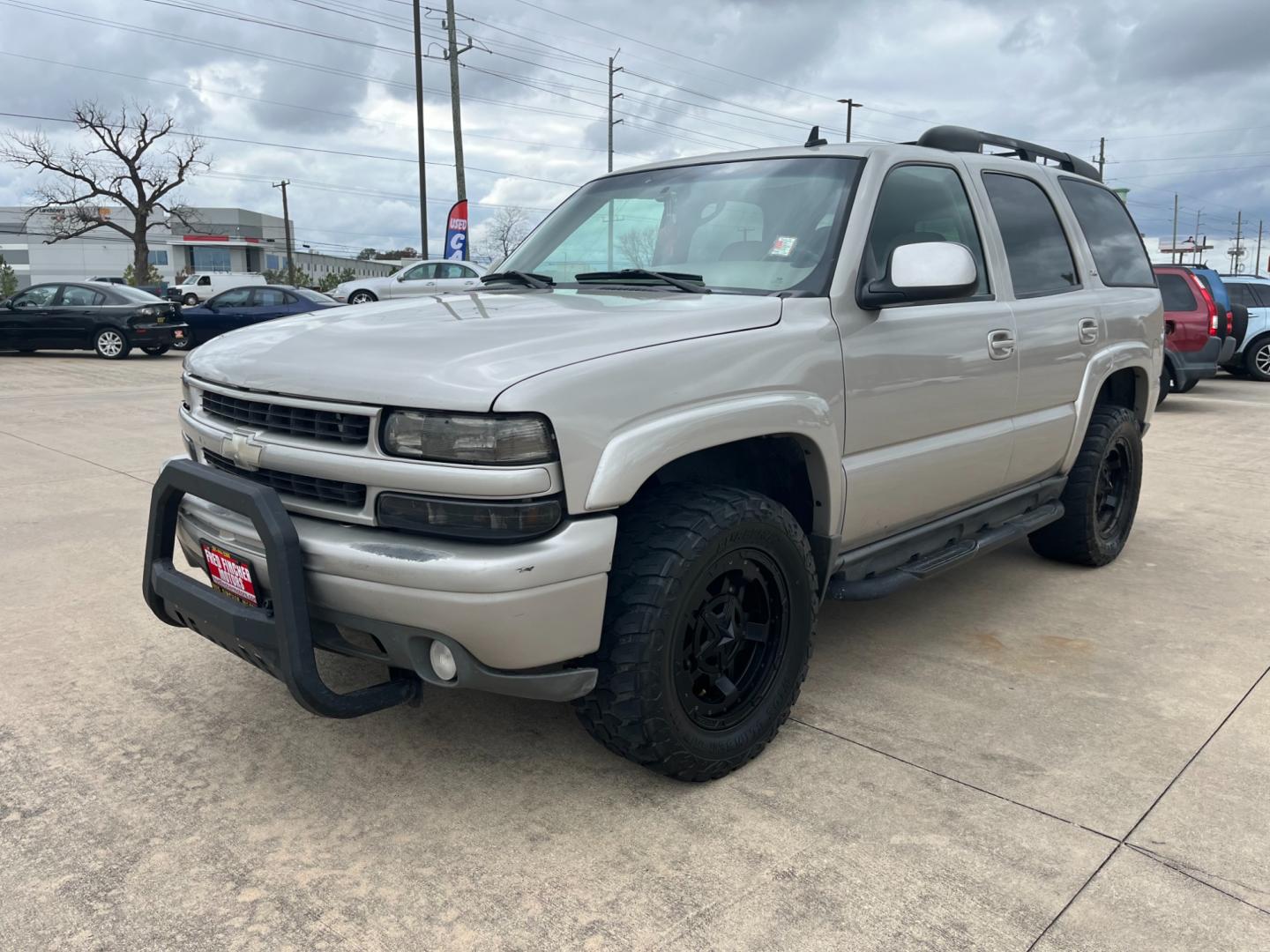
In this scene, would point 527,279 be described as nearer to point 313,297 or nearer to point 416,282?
point 313,297

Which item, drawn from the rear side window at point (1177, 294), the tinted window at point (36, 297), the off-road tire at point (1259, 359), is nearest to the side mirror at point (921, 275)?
the rear side window at point (1177, 294)

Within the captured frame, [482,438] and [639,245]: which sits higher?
[639,245]

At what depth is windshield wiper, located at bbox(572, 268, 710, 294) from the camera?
3.26 m

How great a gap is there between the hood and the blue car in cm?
1713

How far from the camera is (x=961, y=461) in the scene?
147 inches

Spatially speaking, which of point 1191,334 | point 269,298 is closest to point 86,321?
point 269,298

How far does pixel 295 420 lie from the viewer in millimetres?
2635

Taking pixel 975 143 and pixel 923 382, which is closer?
pixel 923 382

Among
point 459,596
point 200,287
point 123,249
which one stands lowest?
point 459,596

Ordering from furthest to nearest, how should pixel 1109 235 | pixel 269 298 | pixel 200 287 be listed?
pixel 200 287
pixel 269 298
pixel 1109 235

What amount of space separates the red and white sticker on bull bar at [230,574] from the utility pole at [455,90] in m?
24.6

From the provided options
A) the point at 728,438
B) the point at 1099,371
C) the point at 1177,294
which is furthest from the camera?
the point at 1177,294

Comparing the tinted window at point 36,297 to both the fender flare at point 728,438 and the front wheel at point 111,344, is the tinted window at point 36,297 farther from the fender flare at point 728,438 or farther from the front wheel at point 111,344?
the fender flare at point 728,438

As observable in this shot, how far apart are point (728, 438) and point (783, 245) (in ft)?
3.06
